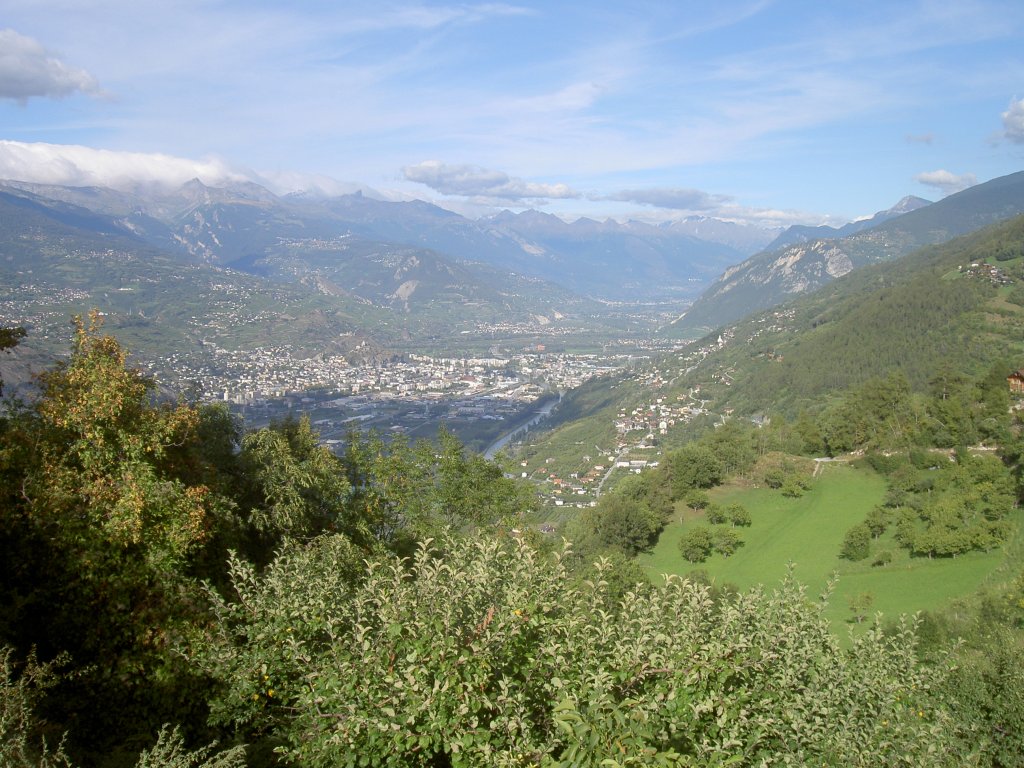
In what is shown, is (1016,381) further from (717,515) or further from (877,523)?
(717,515)

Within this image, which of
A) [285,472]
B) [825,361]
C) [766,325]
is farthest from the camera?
[766,325]

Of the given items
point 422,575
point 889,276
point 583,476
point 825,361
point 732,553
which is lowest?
point 583,476

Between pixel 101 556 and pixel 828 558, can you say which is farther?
pixel 828 558

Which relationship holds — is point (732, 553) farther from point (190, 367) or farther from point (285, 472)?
point (190, 367)

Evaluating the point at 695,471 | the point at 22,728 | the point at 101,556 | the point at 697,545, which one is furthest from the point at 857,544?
the point at 22,728

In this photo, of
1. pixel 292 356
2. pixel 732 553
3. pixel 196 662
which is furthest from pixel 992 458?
pixel 292 356

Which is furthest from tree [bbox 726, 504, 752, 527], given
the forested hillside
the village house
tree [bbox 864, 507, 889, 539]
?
the forested hillside

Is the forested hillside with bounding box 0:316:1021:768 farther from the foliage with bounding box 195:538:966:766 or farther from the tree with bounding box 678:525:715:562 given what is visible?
the tree with bounding box 678:525:715:562
